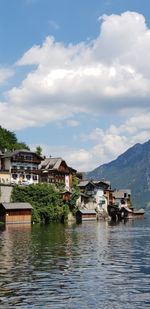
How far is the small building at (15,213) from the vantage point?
101 m

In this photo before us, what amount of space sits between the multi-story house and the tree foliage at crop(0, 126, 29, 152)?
1744 cm

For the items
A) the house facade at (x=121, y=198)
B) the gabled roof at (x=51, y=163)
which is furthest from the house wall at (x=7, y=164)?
the house facade at (x=121, y=198)

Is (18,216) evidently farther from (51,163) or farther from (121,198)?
(121,198)

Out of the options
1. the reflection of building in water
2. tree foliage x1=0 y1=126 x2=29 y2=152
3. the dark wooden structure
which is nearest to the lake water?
the reflection of building in water

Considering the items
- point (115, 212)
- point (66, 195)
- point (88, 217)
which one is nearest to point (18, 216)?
point (66, 195)

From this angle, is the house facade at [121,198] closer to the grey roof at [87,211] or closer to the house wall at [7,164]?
the grey roof at [87,211]

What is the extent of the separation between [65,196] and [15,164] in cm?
1537

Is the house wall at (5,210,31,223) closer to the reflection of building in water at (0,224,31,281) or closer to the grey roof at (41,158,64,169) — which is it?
the grey roof at (41,158,64,169)

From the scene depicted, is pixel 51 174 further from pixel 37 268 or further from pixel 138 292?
pixel 138 292

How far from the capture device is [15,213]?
10238 centimetres

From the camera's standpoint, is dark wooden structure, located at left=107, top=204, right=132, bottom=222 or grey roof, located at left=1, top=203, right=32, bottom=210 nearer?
grey roof, located at left=1, top=203, right=32, bottom=210

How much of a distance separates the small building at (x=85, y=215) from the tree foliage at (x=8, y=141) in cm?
2995

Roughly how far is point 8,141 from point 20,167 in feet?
119

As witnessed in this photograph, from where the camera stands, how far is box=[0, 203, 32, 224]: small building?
101 meters
